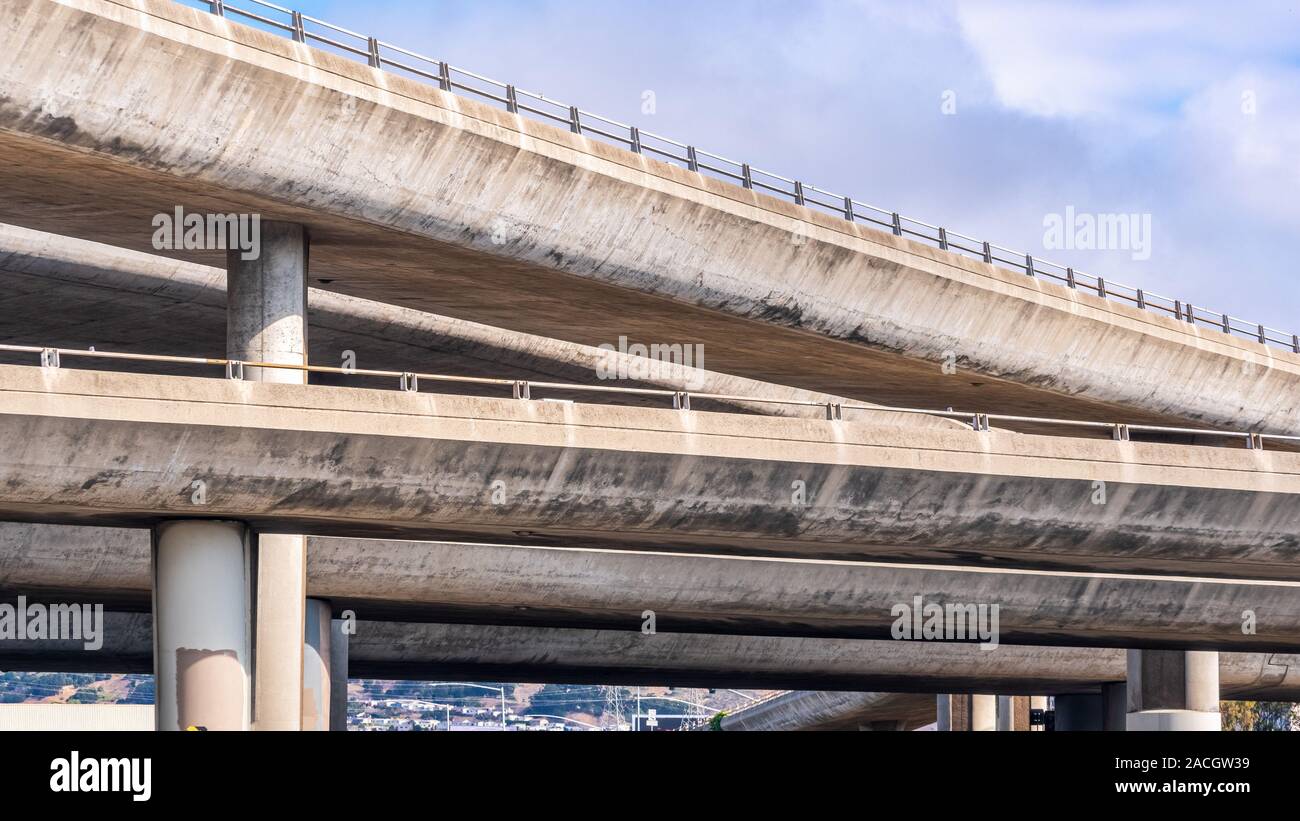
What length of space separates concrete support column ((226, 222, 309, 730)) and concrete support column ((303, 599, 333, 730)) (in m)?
3.07

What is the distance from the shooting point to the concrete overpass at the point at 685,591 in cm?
3275

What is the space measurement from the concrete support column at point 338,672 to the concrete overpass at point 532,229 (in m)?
8.06

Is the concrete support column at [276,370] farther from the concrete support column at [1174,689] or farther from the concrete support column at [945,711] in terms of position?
the concrete support column at [945,711]

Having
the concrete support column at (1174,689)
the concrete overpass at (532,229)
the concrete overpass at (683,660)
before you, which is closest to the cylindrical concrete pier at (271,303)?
the concrete overpass at (532,229)

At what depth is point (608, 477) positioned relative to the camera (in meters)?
25.9

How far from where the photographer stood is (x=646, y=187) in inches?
1257

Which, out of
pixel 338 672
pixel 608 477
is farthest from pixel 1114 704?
Result: pixel 608 477

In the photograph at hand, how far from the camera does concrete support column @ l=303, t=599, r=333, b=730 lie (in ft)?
105

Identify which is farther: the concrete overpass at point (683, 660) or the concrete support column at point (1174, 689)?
the concrete overpass at point (683, 660)

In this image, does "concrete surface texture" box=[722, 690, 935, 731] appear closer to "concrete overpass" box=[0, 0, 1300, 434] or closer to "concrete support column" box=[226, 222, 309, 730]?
"concrete overpass" box=[0, 0, 1300, 434]

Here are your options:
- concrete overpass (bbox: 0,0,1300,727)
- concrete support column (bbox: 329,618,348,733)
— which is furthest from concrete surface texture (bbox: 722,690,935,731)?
concrete overpass (bbox: 0,0,1300,727)
